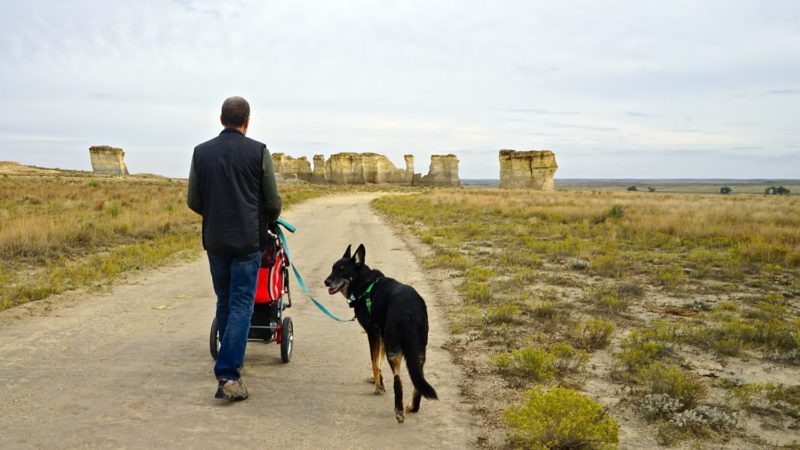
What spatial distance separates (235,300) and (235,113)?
1703 millimetres

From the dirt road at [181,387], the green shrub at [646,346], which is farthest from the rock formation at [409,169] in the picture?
the green shrub at [646,346]

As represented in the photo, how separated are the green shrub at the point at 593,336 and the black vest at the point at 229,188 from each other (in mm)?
4311

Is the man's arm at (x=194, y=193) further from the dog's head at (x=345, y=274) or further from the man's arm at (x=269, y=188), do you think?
the dog's head at (x=345, y=274)

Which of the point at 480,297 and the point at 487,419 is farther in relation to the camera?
the point at 480,297

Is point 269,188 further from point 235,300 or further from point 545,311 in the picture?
point 545,311

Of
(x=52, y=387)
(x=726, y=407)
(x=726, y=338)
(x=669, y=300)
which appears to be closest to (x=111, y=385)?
(x=52, y=387)

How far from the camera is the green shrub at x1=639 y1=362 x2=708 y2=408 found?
187 inches

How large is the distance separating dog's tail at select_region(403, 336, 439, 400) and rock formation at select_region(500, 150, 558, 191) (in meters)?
66.1

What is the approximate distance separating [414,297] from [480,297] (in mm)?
4604

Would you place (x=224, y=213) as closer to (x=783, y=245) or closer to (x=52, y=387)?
(x=52, y=387)

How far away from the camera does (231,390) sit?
4.64m

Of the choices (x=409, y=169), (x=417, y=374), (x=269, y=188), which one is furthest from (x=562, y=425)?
(x=409, y=169)

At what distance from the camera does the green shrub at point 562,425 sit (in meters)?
3.93

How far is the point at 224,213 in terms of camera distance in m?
4.59
